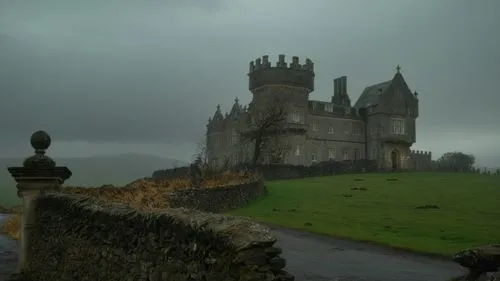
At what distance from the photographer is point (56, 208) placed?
12.4 m

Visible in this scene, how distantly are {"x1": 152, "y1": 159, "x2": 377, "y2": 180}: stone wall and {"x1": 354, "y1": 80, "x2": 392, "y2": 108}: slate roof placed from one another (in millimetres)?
15125

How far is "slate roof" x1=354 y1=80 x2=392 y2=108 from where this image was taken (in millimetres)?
90594

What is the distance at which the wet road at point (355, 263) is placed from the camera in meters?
13.8

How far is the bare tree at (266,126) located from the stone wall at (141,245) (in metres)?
52.2

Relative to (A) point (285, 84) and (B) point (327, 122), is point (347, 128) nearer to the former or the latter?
(B) point (327, 122)

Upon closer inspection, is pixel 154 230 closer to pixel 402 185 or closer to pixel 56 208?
pixel 56 208

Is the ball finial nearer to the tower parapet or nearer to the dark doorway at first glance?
the tower parapet

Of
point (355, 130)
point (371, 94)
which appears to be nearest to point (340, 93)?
point (371, 94)

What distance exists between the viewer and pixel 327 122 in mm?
86938

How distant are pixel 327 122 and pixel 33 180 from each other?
247ft

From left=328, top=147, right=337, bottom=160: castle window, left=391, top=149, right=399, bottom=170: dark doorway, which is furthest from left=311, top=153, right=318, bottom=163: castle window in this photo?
left=391, top=149, right=399, bottom=170: dark doorway

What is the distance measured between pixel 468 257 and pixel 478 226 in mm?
20193

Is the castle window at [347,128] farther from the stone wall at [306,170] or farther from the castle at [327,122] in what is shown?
the stone wall at [306,170]

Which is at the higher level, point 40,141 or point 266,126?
point 266,126
